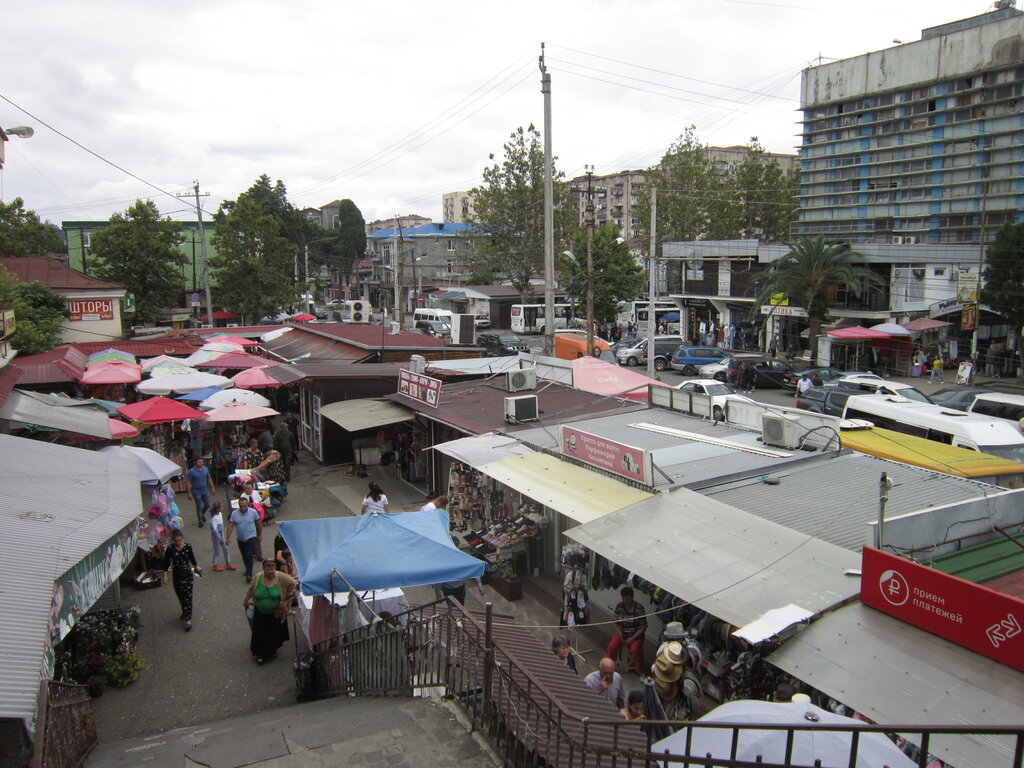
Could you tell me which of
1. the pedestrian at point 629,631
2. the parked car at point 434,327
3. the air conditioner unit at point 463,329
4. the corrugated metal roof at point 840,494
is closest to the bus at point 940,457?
the corrugated metal roof at point 840,494

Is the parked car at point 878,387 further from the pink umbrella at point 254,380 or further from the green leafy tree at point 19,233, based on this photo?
the green leafy tree at point 19,233

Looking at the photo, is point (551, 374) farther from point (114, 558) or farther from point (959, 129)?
point (959, 129)

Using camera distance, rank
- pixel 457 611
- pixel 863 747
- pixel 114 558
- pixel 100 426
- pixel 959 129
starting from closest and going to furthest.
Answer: pixel 863 747 < pixel 457 611 < pixel 114 558 < pixel 100 426 < pixel 959 129

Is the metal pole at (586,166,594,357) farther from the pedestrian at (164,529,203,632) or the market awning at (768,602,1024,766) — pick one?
the market awning at (768,602,1024,766)

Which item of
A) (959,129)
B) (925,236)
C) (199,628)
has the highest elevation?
(959,129)

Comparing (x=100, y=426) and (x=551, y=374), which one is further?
(x=551, y=374)

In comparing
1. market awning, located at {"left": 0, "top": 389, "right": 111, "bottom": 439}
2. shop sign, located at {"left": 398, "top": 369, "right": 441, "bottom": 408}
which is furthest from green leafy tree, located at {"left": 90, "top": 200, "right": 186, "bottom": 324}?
shop sign, located at {"left": 398, "top": 369, "right": 441, "bottom": 408}

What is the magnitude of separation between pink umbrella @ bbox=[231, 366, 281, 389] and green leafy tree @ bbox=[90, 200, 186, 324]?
27.1 metres

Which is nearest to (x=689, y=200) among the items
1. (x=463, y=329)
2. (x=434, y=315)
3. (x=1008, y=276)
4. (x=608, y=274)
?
(x=608, y=274)

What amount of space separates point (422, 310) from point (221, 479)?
1603 inches

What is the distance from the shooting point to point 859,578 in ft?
24.5

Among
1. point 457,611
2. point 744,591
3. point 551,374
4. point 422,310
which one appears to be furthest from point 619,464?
point 422,310

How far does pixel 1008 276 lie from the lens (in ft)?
102

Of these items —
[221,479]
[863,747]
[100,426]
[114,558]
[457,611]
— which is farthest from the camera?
[221,479]
